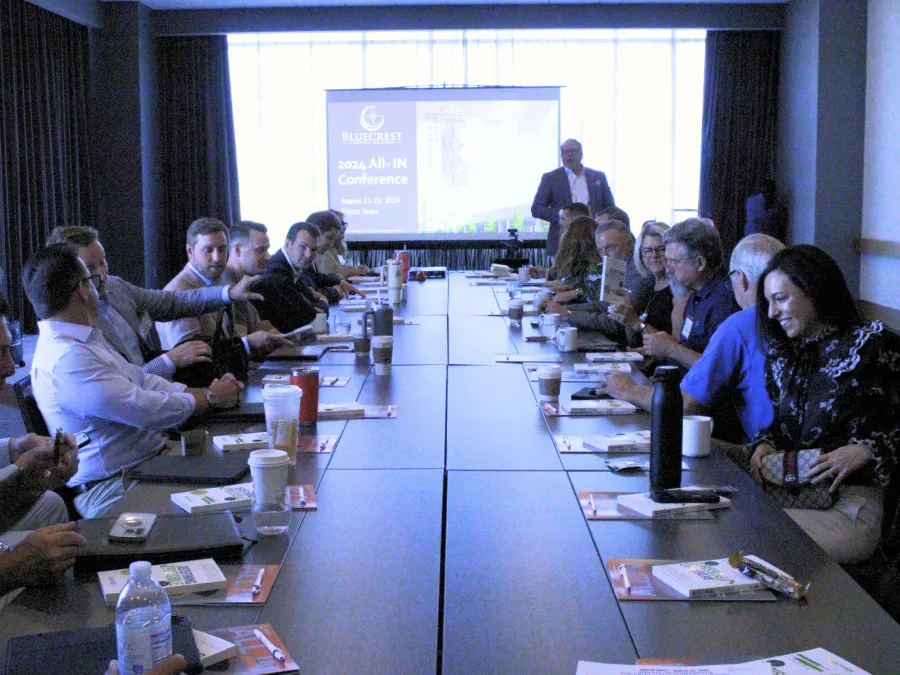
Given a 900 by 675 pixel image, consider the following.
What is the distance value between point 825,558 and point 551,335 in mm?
2844

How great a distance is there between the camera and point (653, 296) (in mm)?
4871

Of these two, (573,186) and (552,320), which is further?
(573,186)

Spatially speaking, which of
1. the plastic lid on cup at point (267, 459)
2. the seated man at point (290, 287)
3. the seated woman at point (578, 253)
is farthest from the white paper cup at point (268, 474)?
the seated woman at point (578, 253)

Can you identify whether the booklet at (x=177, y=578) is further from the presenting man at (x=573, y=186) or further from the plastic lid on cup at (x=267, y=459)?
the presenting man at (x=573, y=186)

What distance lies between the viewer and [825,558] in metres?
1.70

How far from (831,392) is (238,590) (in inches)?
66.8

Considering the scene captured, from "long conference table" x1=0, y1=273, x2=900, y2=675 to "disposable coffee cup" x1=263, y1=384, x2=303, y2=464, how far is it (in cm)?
8

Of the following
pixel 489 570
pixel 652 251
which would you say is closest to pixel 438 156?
pixel 652 251

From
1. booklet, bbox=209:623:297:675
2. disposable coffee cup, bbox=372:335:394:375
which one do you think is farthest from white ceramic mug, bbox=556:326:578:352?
booklet, bbox=209:623:297:675

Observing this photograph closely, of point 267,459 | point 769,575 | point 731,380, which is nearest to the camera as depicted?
point 769,575

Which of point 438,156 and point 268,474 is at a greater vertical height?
point 438,156

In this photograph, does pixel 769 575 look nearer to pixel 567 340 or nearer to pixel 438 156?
pixel 567 340

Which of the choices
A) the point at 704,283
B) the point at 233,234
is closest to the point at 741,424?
the point at 704,283

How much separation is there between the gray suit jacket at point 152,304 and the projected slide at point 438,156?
6126 mm
